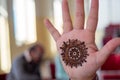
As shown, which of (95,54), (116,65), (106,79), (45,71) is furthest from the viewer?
(45,71)

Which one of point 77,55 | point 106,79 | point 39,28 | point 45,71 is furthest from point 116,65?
point 39,28

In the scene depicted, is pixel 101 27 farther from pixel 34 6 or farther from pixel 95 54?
pixel 95 54

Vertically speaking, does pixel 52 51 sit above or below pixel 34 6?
below

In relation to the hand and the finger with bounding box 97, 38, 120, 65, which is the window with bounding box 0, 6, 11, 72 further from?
the finger with bounding box 97, 38, 120, 65

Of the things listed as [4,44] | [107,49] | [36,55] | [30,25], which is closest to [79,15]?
[107,49]

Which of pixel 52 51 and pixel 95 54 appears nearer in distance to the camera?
pixel 95 54

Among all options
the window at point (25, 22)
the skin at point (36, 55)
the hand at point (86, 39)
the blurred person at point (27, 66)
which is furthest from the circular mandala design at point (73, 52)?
the window at point (25, 22)

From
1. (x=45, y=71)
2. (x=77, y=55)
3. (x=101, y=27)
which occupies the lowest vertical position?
(x=45, y=71)

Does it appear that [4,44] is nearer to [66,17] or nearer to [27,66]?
[27,66]

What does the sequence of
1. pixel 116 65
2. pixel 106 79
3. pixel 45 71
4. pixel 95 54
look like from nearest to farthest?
pixel 95 54 → pixel 106 79 → pixel 116 65 → pixel 45 71
